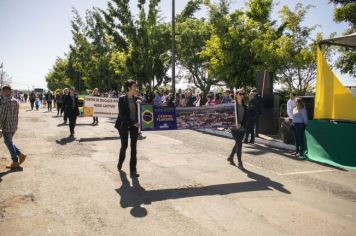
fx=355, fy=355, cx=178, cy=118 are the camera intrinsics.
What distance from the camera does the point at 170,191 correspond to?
21.3ft

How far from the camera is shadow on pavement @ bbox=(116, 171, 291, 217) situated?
5831 millimetres

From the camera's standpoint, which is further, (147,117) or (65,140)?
(65,140)

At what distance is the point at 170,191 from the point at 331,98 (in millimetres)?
4148

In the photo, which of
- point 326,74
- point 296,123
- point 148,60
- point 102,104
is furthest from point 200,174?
point 148,60

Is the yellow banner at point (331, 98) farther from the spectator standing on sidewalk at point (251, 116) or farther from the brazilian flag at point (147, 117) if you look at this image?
the spectator standing on sidewalk at point (251, 116)

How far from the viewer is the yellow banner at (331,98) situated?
24.7ft

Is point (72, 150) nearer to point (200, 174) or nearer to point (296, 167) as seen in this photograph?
point (200, 174)

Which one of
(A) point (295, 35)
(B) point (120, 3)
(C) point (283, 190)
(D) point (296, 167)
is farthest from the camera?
(B) point (120, 3)

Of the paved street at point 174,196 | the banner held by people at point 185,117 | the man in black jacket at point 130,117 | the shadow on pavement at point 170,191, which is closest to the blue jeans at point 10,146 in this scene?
the paved street at point 174,196

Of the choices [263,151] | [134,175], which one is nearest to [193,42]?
[263,151]

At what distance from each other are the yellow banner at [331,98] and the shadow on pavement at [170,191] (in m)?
2.12

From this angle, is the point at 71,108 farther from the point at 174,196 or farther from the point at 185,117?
the point at 174,196

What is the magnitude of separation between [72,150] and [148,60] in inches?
738

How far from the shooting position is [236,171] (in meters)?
8.32
